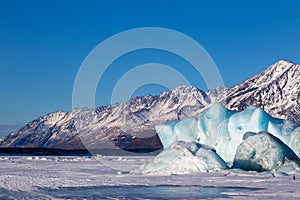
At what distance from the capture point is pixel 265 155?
90.0ft

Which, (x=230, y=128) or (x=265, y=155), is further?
(x=230, y=128)

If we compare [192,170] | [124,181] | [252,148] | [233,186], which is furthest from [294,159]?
[124,181]

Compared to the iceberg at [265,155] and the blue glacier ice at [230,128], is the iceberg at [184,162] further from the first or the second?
the blue glacier ice at [230,128]

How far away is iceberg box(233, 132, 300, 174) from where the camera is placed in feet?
89.5

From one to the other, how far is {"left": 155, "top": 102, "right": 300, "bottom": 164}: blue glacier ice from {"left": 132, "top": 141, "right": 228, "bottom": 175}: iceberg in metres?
5.06

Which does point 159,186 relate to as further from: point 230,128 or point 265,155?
point 230,128

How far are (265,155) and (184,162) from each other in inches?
170

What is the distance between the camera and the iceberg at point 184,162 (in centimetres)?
2739

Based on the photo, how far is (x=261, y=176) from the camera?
984 inches

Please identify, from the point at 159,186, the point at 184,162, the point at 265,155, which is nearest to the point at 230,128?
the point at 265,155

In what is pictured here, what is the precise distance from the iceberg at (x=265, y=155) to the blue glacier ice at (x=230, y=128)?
15.9 ft

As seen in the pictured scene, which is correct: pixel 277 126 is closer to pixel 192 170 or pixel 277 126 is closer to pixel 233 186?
pixel 192 170

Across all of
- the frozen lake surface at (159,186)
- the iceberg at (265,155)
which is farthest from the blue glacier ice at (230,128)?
the frozen lake surface at (159,186)

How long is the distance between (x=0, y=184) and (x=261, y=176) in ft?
40.0
